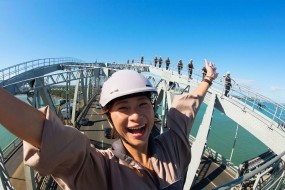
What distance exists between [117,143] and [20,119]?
93cm

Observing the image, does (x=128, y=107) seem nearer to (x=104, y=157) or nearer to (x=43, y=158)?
(x=104, y=157)

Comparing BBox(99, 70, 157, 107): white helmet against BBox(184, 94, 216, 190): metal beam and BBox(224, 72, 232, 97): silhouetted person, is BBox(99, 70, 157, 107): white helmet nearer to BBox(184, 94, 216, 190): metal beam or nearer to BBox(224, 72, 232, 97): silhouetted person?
BBox(224, 72, 232, 97): silhouetted person

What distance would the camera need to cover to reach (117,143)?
5.95ft

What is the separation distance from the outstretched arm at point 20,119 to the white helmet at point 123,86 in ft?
2.44

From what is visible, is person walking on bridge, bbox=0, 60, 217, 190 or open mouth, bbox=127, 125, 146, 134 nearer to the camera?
person walking on bridge, bbox=0, 60, 217, 190

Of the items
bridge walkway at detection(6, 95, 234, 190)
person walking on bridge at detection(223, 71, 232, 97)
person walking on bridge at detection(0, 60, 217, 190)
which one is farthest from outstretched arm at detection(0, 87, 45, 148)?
bridge walkway at detection(6, 95, 234, 190)

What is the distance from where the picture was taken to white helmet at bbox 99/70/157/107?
1726 mm

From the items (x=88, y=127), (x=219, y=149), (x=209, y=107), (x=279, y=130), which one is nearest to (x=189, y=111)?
(x=279, y=130)

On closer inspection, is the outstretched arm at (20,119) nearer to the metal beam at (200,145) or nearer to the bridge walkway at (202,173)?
the metal beam at (200,145)

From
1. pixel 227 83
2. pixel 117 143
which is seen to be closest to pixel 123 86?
pixel 117 143

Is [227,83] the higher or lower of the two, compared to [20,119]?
lower

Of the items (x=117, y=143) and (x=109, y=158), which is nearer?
(x=109, y=158)

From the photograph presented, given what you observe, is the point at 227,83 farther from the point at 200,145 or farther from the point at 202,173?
the point at 202,173

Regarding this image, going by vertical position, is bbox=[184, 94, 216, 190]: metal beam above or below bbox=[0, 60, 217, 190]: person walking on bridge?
below
